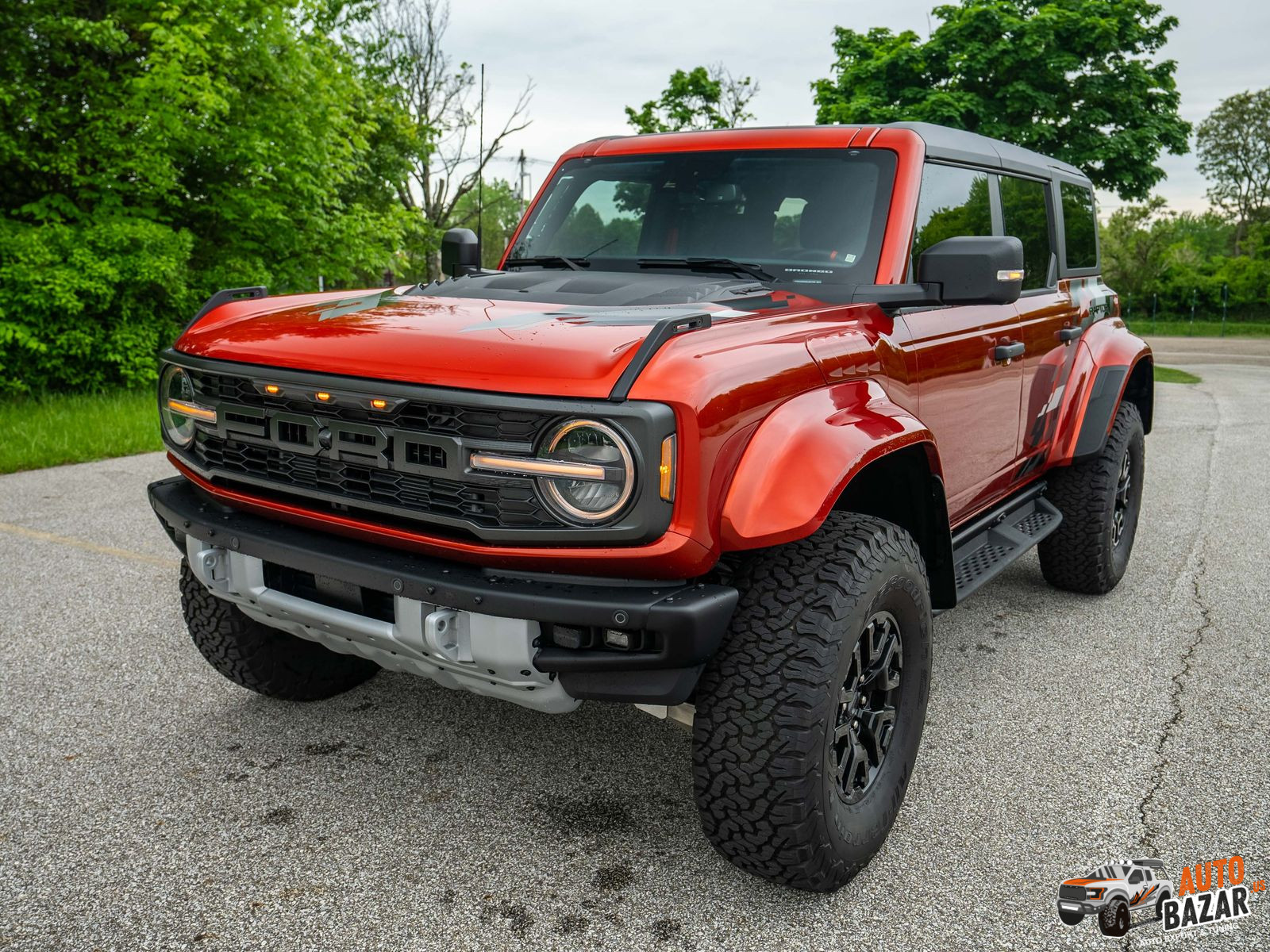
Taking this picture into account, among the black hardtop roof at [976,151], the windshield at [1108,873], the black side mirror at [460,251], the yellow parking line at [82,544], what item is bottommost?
the windshield at [1108,873]

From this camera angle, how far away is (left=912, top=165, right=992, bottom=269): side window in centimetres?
341

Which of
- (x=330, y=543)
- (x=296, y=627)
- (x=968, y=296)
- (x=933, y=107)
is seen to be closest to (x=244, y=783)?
(x=296, y=627)

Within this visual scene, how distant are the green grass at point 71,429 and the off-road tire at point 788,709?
6.02 metres

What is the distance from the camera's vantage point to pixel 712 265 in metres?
3.36

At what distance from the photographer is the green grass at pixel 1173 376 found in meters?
17.7

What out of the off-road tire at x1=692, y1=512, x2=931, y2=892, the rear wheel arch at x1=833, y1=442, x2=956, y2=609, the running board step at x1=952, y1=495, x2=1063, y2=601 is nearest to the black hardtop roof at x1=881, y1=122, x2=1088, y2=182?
the rear wheel arch at x1=833, y1=442, x2=956, y2=609

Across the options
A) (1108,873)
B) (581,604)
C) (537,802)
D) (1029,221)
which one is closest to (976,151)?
(1029,221)

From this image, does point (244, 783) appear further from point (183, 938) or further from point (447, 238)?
point (447, 238)

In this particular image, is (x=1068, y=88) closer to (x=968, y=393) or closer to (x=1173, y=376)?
(x=1173, y=376)

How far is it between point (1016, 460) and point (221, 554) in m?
2.98

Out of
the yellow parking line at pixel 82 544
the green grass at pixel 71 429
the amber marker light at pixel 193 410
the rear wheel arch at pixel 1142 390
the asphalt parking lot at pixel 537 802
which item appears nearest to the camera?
the asphalt parking lot at pixel 537 802

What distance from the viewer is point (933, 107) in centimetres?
2069

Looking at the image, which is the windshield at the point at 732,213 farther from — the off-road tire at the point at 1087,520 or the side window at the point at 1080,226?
the off-road tire at the point at 1087,520

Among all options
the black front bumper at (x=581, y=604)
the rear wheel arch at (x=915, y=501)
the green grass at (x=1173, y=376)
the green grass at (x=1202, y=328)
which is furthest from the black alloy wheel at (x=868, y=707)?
the green grass at (x=1202, y=328)
